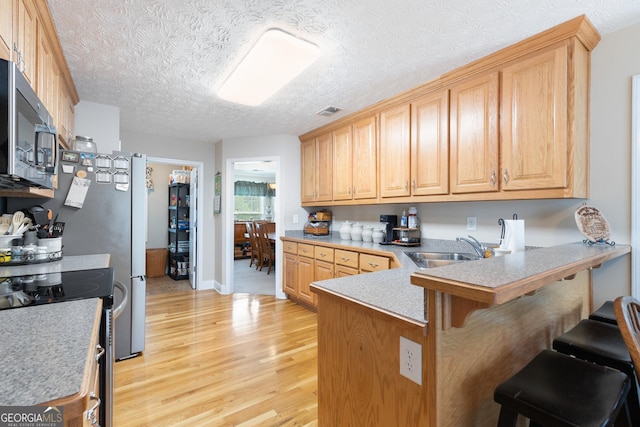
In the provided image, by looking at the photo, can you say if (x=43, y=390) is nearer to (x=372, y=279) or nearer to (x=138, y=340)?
(x=372, y=279)

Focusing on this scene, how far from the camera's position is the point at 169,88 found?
8.64 ft

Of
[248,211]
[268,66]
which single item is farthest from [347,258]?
[248,211]

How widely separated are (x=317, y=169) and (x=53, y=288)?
3.09 m

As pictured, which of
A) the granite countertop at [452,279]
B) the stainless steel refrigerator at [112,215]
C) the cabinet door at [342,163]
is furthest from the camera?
the cabinet door at [342,163]

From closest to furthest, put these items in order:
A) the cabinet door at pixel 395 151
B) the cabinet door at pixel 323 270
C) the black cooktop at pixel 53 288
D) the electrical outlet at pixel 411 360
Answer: the electrical outlet at pixel 411 360 < the black cooktop at pixel 53 288 < the cabinet door at pixel 395 151 < the cabinet door at pixel 323 270

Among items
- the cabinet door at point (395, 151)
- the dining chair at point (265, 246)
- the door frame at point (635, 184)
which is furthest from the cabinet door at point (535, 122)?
the dining chair at point (265, 246)

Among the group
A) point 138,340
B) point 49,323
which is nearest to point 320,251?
point 138,340

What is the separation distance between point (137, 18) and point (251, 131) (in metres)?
2.37

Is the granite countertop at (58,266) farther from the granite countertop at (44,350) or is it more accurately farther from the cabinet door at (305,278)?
the cabinet door at (305,278)

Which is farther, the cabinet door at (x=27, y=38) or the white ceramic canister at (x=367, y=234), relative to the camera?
the white ceramic canister at (x=367, y=234)

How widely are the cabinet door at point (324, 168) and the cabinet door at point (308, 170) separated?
0.29 feet

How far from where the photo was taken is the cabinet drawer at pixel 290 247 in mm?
3895

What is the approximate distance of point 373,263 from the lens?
2734mm

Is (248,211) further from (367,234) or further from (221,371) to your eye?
(221,371)
